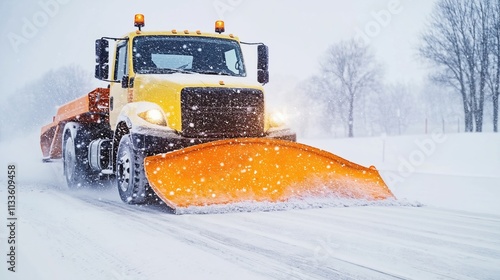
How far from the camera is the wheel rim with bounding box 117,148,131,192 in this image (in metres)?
7.11

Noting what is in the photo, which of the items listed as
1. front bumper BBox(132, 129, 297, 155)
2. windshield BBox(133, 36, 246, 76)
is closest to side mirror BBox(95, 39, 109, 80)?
windshield BBox(133, 36, 246, 76)

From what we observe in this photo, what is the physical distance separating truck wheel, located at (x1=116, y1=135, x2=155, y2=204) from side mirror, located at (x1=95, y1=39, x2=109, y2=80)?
123 centimetres

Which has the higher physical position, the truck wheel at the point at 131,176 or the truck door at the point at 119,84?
the truck door at the point at 119,84

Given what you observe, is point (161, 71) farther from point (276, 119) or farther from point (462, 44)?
point (462, 44)

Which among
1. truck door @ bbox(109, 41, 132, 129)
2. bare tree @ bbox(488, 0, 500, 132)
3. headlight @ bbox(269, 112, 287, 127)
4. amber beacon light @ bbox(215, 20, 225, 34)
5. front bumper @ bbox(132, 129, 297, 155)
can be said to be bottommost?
front bumper @ bbox(132, 129, 297, 155)

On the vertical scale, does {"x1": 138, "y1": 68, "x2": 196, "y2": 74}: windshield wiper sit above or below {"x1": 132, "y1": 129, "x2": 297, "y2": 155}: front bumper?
above

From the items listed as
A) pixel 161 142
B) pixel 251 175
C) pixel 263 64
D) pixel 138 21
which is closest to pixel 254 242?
pixel 251 175

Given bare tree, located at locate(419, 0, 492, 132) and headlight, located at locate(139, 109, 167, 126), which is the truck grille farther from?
bare tree, located at locate(419, 0, 492, 132)

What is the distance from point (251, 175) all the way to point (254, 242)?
224cm

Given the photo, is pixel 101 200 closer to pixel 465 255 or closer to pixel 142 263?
pixel 142 263

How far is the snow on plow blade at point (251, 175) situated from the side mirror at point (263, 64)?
218cm

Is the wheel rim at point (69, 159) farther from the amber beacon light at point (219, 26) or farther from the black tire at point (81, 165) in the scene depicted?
the amber beacon light at point (219, 26)

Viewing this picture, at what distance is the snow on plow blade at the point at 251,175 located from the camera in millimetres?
6164

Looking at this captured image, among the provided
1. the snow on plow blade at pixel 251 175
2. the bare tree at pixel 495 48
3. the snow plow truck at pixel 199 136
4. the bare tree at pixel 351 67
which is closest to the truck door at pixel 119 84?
the snow plow truck at pixel 199 136
